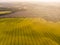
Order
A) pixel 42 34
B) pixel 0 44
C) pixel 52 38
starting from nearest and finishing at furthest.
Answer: pixel 0 44 → pixel 52 38 → pixel 42 34

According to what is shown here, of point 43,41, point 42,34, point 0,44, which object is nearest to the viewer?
point 0,44

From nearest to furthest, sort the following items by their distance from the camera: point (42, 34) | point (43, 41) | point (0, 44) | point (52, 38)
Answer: point (0, 44) → point (43, 41) → point (52, 38) → point (42, 34)

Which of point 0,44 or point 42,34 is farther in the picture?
point 42,34

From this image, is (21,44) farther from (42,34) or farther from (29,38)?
(42,34)

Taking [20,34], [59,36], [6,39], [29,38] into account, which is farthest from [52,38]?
[6,39]

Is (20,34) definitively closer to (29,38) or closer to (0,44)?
(29,38)

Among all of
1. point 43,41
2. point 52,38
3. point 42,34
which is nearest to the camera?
point 43,41

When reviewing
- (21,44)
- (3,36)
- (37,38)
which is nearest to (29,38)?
(37,38)

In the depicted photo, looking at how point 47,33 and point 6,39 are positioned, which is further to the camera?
point 47,33

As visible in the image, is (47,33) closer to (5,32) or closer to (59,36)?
(59,36)
